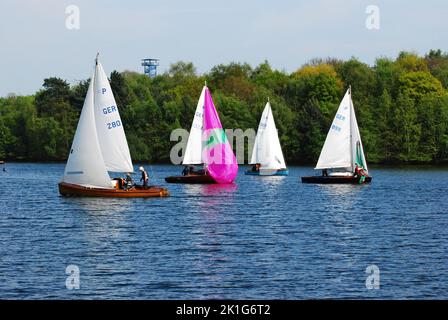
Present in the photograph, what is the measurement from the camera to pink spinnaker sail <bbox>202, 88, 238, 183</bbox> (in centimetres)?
8900

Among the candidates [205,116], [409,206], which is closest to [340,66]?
[205,116]

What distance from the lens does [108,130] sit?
68.4 metres

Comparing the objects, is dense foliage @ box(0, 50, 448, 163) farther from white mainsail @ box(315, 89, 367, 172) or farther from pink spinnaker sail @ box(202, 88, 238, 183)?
pink spinnaker sail @ box(202, 88, 238, 183)

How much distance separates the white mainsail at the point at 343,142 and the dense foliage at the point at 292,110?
64.5 metres

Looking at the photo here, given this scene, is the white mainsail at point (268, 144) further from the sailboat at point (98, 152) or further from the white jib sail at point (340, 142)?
the sailboat at point (98, 152)

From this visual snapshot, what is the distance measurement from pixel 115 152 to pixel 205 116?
24.4 m

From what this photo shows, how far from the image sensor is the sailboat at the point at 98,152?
66812 millimetres

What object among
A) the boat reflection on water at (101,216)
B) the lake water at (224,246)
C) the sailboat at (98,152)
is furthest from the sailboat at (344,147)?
the boat reflection on water at (101,216)

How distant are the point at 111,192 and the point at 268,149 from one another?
49.7 metres

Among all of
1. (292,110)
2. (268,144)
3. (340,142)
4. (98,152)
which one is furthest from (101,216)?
(292,110)

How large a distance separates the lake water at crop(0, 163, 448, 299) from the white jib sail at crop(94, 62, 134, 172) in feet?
9.62

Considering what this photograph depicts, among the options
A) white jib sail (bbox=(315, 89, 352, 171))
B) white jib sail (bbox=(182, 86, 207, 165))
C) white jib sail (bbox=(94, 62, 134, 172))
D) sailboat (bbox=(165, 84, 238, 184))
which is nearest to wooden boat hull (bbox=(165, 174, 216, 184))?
sailboat (bbox=(165, 84, 238, 184))

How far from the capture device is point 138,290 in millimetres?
33938

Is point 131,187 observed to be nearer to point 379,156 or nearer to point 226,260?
point 226,260
